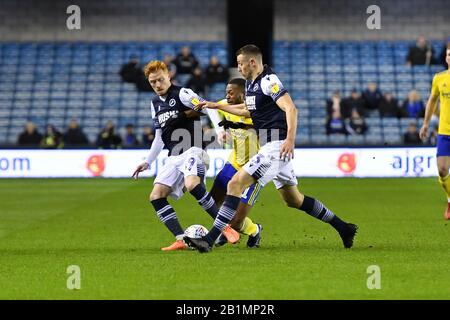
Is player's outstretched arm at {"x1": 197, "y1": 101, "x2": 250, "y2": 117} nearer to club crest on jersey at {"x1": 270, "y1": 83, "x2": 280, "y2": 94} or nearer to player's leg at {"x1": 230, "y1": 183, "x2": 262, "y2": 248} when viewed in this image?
club crest on jersey at {"x1": 270, "y1": 83, "x2": 280, "y2": 94}

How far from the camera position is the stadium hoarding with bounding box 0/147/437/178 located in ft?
85.4

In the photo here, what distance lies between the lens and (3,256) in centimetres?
1153

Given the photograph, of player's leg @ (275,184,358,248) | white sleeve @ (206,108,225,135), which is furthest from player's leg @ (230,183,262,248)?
white sleeve @ (206,108,225,135)

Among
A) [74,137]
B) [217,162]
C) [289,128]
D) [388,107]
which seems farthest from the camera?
[388,107]

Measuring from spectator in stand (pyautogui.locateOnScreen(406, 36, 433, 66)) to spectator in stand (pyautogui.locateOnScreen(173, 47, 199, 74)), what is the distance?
20.5 feet

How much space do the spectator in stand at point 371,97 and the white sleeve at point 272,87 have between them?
19236 millimetres

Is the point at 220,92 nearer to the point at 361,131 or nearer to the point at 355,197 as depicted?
the point at 361,131

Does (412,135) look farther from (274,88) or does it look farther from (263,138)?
(274,88)

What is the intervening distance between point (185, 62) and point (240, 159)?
18.8 metres

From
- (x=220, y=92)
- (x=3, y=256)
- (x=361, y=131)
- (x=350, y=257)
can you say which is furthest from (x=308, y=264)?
(x=220, y=92)

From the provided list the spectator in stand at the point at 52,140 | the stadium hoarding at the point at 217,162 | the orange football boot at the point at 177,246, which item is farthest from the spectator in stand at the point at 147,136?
the orange football boot at the point at 177,246

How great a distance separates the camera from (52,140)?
2747 cm

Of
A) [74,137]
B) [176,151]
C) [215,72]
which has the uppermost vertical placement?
[215,72]

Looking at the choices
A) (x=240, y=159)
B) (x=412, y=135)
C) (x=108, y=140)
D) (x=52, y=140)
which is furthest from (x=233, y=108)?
(x=412, y=135)
